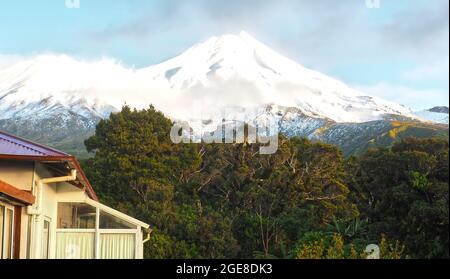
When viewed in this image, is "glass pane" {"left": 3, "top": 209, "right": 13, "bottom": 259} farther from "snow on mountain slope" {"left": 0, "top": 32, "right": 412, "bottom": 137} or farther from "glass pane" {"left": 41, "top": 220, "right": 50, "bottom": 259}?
"snow on mountain slope" {"left": 0, "top": 32, "right": 412, "bottom": 137}

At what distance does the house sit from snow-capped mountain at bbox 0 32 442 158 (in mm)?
6903

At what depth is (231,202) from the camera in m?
31.2

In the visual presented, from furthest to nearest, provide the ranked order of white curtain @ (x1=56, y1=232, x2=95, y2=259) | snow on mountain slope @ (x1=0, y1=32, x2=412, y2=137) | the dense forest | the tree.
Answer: snow on mountain slope @ (x1=0, y1=32, x2=412, y2=137), the dense forest, the tree, white curtain @ (x1=56, y1=232, x2=95, y2=259)

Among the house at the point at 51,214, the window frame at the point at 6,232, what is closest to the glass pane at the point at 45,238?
the house at the point at 51,214

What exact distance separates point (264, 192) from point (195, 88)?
1562 centimetres

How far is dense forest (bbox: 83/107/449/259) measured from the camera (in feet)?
77.8

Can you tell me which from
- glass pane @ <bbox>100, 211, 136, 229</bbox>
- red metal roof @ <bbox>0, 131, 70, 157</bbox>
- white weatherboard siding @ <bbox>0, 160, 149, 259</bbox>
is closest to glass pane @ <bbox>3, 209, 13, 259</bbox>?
white weatherboard siding @ <bbox>0, 160, 149, 259</bbox>

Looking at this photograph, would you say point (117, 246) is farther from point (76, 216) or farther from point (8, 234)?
point (8, 234)

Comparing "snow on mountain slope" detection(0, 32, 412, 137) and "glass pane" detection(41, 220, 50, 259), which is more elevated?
"snow on mountain slope" detection(0, 32, 412, 137)

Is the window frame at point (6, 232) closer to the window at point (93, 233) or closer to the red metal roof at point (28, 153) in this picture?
the red metal roof at point (28, 153)

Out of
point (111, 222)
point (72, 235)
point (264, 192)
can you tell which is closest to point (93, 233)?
point (72, 235)

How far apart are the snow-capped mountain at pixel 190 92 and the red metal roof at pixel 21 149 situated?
858 cm

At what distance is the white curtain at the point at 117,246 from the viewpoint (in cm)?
1217
